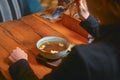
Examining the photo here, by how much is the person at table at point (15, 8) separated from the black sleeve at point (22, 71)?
833mm

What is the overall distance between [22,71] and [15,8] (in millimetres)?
952

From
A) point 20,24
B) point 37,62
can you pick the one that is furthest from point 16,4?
point 37,62

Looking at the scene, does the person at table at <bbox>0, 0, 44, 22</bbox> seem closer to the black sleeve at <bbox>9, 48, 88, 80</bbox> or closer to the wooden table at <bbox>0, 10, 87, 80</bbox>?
the wooden table at <bbox>0, 10, 87, 80</bbox>

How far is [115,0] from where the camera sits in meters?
0.77

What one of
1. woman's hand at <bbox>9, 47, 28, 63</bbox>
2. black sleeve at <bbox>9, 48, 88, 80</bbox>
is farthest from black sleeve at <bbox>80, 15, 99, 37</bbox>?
black sleeve at <bbox>9, 48, 88, 80</bbox>

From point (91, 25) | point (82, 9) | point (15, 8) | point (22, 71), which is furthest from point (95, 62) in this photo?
point (15, 8)

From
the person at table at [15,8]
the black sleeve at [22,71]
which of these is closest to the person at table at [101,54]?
the black sleeve at [22,71]

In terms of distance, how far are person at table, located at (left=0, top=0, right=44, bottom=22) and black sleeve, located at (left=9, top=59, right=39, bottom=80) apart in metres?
0.83

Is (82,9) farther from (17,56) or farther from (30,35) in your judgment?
(17,56)

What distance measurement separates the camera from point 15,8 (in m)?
2.08

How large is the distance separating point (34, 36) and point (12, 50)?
0.20m

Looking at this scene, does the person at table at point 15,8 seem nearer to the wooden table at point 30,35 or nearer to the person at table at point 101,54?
the wooden table at point 30,35

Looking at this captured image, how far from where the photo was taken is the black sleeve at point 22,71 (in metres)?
1.21

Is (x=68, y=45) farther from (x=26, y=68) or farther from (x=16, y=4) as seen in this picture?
(x=16, y=4)
